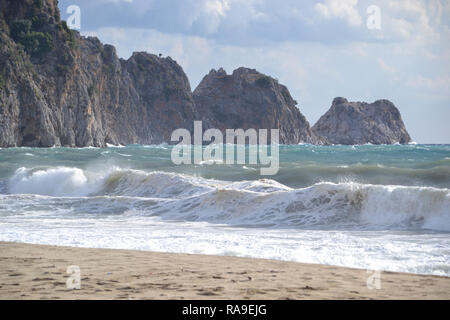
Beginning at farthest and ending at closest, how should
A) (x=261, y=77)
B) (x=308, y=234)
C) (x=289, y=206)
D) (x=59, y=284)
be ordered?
1. (x=261, y=77)
2. (x=289, y=206)
3. (x=308, y=234)
4. (x=59, y=284)

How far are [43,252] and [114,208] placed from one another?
25.7 feet

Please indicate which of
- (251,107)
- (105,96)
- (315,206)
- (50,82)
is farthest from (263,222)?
(251,107)

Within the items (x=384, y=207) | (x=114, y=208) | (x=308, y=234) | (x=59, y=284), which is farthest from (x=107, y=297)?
(x=114, y=208)

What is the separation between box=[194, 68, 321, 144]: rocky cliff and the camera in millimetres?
172125

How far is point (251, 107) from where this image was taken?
175000mm

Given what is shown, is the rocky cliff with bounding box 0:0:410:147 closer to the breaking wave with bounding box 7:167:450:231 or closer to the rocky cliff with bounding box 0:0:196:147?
the rocky cliff with bounding box 0:0:196:147

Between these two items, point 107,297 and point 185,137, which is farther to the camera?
point 185,137

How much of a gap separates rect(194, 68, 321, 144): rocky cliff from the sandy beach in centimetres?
16222

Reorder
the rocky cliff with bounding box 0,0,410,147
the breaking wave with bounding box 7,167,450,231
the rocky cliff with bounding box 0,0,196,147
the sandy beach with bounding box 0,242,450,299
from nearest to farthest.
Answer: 1. the sandy beach with bounding box 0,242,450,299
2. the breaking wave with bounding box 7,167,450,231
3. the rocky cliff with bounding box 0,0,196,147
4. the rocky cliff with bounding box 0,0,410,147

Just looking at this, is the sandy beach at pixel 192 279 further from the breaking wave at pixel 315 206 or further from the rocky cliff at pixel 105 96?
the rocky cliff at pixel 105 96

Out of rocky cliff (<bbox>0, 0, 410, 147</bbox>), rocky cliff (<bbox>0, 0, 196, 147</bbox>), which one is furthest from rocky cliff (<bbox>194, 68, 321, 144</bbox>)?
rocky cliff (<bbox>0, 0, 196, 147</bbox>)

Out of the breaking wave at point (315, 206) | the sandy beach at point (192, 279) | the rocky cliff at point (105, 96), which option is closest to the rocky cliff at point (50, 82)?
A: the rocky cliff at point (105, 96)

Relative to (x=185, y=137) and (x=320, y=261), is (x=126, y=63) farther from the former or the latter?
(x=320, y=261)

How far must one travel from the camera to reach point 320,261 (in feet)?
23.7
